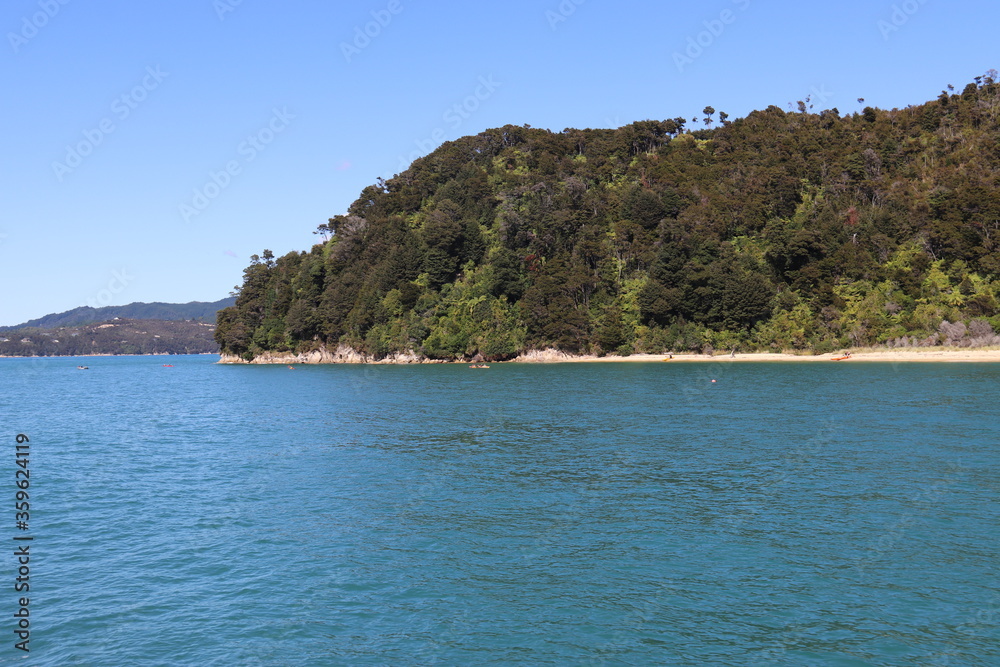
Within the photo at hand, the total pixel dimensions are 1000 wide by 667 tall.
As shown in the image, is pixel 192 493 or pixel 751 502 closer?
pixel 751 502

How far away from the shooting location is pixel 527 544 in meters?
20.3

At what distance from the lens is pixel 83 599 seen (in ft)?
54.6

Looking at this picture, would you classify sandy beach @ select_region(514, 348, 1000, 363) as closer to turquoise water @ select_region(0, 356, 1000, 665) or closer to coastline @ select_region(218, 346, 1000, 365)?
coastline @ select_region(218, 346, 1000, 365)

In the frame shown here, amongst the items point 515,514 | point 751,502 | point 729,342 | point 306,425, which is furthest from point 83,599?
point 729,342

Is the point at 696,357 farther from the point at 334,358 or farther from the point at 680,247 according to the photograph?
the point at 334,358

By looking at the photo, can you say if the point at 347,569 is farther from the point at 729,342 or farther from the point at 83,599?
the point at 729,342

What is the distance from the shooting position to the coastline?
95.4m

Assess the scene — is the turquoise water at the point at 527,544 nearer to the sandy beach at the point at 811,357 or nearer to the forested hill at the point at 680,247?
the sandy beach at the point at 811,357

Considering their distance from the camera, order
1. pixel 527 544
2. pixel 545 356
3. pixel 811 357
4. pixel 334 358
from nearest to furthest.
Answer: pixel 527 544
pixel 811 357
pixel 545 356
pixel 334 358

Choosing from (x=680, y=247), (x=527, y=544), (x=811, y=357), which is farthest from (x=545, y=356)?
(x=527, y=544)

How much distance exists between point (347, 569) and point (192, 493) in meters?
12.9

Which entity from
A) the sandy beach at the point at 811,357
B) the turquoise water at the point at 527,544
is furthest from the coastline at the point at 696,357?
the turquoise water at the point at 527,544

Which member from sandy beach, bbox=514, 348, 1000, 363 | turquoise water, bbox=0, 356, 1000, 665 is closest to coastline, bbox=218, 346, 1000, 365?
sandy beach, bbox=514, 348, 1000, 363

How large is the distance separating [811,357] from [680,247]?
1205 inches
